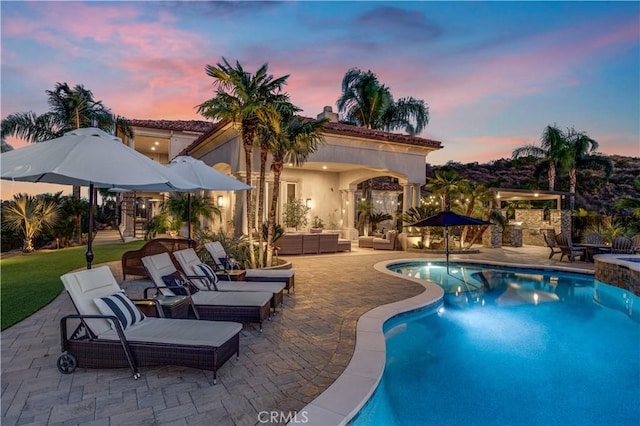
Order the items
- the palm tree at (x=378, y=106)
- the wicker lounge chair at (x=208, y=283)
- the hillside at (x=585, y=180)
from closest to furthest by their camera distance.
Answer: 1. the wicker lounge chair at (x=208, y=283)
2. the palm tree at (x=378, y=106)
3. the hillside at (x=585, y=180)

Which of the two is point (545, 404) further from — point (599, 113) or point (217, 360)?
point (599, 113)

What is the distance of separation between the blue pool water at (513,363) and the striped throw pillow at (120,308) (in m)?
3.04

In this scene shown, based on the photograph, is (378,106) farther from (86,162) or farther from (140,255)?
(86,162)

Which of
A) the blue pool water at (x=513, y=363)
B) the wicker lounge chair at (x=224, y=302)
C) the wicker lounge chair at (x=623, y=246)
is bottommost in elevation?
the blue pool water at (x=513, y=363)

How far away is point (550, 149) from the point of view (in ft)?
90.3

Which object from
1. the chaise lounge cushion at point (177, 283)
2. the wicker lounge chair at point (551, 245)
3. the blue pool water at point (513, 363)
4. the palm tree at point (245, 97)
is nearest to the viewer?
the blue pool water at point (513, 363)

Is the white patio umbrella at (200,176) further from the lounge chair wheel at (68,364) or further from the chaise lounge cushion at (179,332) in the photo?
the lounge chair wheel at (68,364)

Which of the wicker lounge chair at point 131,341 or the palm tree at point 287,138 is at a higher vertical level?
the palm tree at point 287,138

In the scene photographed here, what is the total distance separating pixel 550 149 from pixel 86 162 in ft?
105

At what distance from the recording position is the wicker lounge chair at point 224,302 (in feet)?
17.9

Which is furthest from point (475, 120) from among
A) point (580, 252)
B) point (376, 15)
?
point (376, 15)

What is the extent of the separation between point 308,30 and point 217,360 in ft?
43.2

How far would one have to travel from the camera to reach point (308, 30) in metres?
13.4

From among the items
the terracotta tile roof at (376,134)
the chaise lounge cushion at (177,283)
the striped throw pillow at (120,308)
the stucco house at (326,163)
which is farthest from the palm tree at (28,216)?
the striped throw pillow at (120,308)
